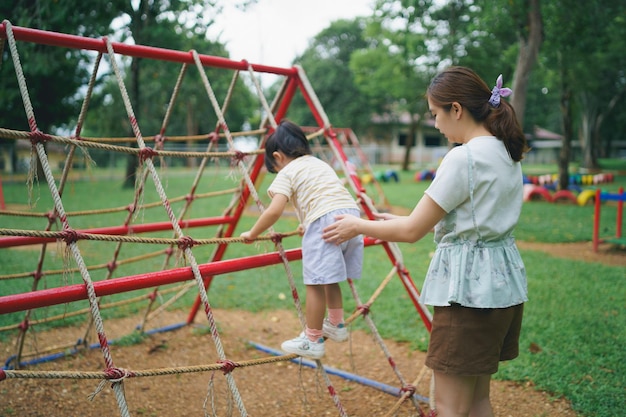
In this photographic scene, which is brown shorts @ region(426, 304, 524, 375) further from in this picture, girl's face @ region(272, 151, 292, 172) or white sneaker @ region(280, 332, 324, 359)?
girl's face @ region(272, 151, 292, 172)

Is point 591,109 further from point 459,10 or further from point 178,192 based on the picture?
point 178,192

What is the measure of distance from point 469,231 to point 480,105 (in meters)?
0.44

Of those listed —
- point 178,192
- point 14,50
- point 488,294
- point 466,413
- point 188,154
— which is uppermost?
point 14,50

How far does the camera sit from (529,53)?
9.56 m

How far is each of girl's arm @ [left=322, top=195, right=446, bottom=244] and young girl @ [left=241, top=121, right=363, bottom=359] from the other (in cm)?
49

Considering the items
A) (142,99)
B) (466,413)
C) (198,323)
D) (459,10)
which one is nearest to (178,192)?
(459,10)

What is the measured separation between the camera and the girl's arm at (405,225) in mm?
1738

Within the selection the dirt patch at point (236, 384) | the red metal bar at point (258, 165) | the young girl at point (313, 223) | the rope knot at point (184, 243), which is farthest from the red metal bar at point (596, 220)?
the rope knot at point (184, 243)

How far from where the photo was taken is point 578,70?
15023mm

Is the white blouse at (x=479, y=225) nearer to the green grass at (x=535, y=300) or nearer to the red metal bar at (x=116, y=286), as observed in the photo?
the red metal bar at (x=116, y=286)

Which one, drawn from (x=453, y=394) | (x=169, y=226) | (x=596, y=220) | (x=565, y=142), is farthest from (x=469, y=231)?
(x=565, y=142)

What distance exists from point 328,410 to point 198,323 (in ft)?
6.03

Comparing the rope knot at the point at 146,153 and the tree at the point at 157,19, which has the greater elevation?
the tree at the point at 157,19

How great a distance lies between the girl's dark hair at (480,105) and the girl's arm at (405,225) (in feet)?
1.12
